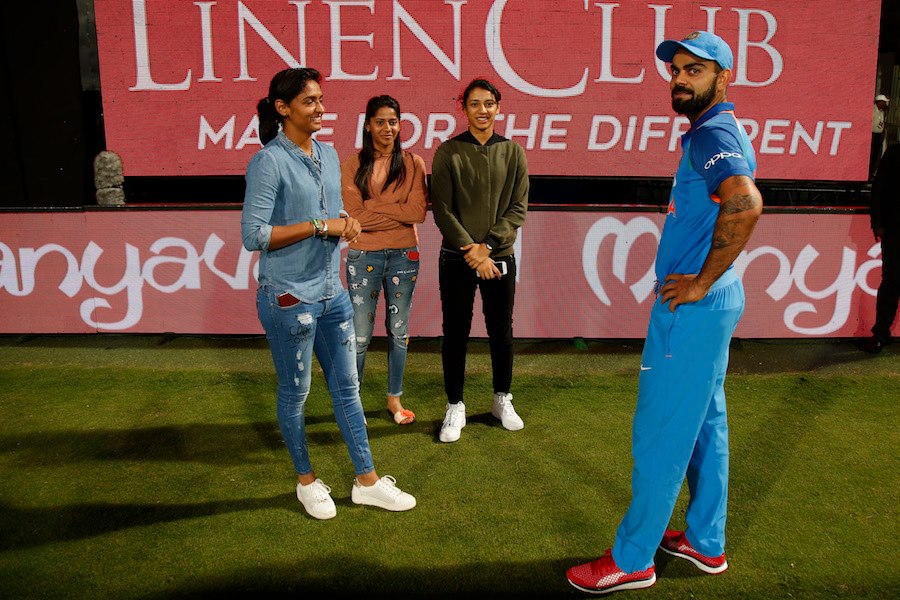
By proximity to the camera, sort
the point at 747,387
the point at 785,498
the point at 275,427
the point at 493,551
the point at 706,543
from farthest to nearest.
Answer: the point at 747,387, the point at 275,427, the point at 785,498, the point at 493,551, the point at 706,543

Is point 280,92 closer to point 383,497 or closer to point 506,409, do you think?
point 383,497

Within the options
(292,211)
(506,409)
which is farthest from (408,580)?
(506,409)

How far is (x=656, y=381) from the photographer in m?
2.44

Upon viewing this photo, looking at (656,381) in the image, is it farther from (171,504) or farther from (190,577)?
(171,504)

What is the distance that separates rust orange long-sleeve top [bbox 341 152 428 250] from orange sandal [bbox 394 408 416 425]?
1.06 m

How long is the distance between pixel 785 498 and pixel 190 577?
271 centimetres

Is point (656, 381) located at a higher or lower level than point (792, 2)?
lower

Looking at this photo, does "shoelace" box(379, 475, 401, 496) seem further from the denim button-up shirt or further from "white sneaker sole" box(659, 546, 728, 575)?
"white sneaker sole" box(659, 546, 728, 575)

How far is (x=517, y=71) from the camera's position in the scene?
570 centimetres

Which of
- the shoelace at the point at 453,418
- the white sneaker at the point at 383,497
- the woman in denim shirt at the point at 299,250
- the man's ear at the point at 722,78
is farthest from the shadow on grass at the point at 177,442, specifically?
the man's ear at the point at 722,78

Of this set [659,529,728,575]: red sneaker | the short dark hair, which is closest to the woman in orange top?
the short dark hair

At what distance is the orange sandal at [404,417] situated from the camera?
4.30m

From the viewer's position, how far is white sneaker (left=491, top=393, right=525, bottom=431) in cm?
420

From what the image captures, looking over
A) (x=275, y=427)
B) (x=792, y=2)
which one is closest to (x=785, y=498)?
(x=275, y=427)
